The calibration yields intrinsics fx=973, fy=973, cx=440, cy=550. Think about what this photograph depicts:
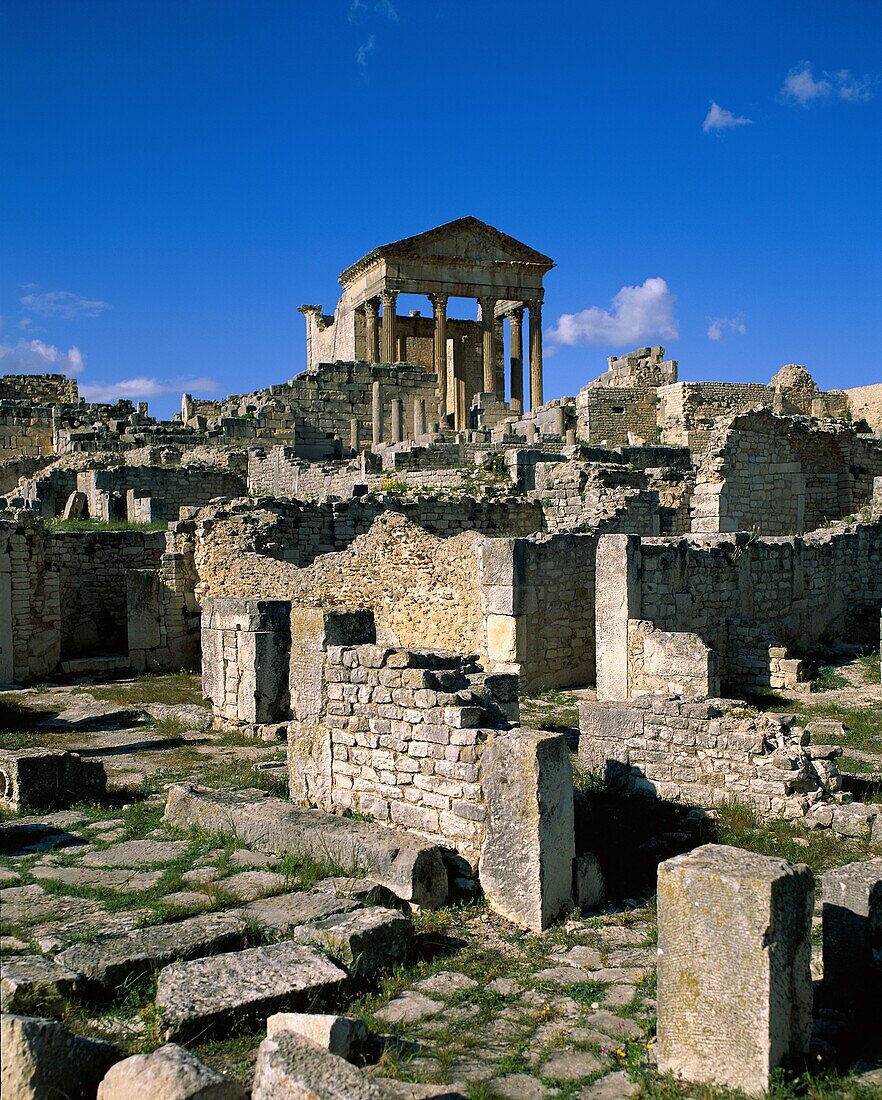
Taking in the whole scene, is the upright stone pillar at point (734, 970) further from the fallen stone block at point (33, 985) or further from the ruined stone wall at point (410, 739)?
the fallen stone block at point (33, 985)

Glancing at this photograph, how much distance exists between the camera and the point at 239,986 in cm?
423

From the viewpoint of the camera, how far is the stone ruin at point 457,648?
150 inches

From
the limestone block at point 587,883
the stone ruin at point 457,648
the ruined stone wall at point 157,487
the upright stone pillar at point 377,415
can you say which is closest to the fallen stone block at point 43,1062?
the stone ruin at point 457,648

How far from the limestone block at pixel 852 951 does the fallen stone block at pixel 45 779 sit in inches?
219

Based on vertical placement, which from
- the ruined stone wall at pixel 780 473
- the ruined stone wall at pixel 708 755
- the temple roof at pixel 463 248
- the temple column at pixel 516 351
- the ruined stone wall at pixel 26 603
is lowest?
the ruined stone wall at pixel 708 755

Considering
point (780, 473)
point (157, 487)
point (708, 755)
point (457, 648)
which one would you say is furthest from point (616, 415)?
point (708, 755)

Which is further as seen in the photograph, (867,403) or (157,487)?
(867,403)

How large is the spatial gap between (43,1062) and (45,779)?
170 inches

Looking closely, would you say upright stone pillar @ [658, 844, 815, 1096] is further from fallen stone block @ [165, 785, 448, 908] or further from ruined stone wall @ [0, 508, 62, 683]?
ruined stone wall @ [0, 508, 62, 683]

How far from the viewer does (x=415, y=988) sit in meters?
4.61

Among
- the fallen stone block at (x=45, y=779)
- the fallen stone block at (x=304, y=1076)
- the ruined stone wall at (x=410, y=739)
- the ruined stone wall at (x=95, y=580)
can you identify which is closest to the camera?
the fallen stone block at (x=304, y=1076)

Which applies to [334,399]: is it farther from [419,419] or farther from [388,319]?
[388,319]

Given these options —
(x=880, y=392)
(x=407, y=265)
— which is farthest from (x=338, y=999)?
(x=407, y=265)

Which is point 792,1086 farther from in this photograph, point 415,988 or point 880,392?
point 880,392
